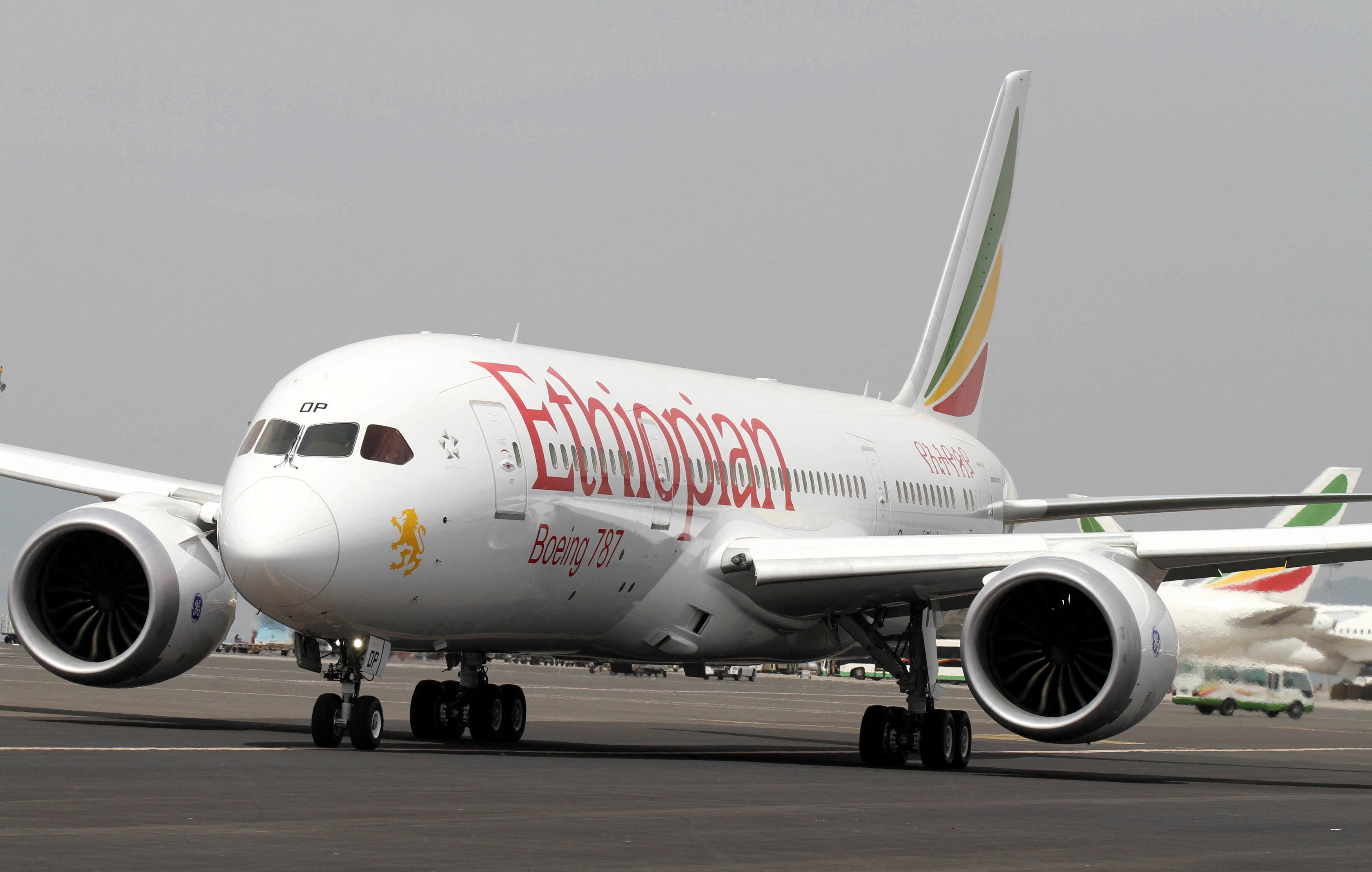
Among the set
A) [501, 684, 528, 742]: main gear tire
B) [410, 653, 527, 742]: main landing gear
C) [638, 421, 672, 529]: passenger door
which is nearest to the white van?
[501, 684, 528, 742]: main gear tire

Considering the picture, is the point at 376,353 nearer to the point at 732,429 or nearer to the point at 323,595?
the point at 323,595

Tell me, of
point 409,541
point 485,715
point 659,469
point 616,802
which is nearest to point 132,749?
point 409,541

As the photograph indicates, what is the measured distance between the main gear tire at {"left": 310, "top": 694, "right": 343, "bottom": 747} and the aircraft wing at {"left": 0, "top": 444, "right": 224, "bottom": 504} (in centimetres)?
547

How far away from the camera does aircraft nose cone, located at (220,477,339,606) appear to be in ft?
53.3

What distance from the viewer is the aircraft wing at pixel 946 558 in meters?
19.4

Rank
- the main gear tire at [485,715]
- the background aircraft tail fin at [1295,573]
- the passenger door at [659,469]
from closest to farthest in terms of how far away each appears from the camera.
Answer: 1. the passenger door at [659,469]
2. the main gear tire at [485,715]
3. the background aircraft tail fin at [1295,573]

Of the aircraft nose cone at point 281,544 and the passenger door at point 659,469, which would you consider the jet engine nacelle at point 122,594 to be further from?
the passenger door at point 659,469

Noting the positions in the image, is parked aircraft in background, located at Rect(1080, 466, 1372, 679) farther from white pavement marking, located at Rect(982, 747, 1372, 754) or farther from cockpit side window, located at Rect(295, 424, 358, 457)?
cockpit side window, located at Rect(295, 424, 358, 457)

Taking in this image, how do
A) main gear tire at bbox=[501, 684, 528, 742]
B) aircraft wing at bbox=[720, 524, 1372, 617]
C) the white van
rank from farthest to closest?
the white van → main gear tire at bbox=[501, 684, 528, 742] → aircraft wing at bbox=[720, 524, 1372, 617]

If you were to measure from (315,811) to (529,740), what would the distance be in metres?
11.4

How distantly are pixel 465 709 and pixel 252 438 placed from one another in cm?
533

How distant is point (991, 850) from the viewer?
36.2ft

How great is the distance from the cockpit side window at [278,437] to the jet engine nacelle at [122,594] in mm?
2970

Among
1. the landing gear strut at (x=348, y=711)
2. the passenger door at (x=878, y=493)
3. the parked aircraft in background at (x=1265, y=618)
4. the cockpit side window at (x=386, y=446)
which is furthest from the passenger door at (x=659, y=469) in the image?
the parked aircraft in background at (x=1265, y=618)
